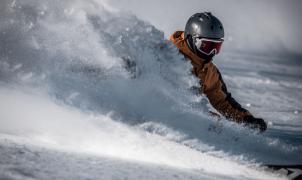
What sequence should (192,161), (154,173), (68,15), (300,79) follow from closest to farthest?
1. (154,173)
2. (192,161)
3. (68,15)
4. (300,79)

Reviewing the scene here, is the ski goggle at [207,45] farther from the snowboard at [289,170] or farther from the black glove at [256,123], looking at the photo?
the snowboard at [289,170]

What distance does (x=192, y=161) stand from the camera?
2.80 metres

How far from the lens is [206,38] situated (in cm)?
465

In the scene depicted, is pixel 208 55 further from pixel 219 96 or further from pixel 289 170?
pixel 289 170

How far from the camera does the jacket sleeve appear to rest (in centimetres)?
478

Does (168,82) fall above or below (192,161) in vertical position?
above

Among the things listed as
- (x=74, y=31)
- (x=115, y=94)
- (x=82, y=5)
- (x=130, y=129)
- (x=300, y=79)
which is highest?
(x=300, y=79)

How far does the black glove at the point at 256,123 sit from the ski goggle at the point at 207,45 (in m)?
0.82

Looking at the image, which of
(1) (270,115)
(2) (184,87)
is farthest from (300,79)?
(2) (184,87)

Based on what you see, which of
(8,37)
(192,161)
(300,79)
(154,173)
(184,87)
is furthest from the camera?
(300,79)

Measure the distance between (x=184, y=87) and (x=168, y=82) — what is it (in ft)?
0.49

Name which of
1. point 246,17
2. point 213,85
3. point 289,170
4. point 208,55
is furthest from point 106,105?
point 246,17

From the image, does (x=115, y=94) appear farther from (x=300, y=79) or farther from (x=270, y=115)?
(x=300, y=79)

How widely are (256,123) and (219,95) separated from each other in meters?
0.70
